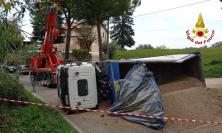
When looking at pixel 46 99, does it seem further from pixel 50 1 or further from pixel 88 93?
pixel 50 1

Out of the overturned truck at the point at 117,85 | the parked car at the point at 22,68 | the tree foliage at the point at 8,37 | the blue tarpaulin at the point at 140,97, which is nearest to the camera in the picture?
the tree foliage at the point at 8,37

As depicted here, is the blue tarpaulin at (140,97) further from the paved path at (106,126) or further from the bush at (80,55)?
the bush at (80,55)

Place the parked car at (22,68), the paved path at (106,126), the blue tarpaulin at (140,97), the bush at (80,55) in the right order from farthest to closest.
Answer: the bush at (80,55)
the parked car at (22,68)
the blue tarpaulin at (140,97)
the paved path at (106,126)

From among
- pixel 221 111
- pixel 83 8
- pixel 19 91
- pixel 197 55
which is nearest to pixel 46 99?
pixel 19 91

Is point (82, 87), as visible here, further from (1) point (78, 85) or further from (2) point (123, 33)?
(2) point (123, 33)

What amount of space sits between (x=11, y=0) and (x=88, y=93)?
23.5ft

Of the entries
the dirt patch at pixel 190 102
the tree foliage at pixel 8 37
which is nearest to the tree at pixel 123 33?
the dirt patch at pixel 190 102

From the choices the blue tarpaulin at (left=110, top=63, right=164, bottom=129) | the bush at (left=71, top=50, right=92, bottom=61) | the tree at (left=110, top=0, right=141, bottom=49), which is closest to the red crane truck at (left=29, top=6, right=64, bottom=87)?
the blue tarpaulin at (left=110, top=63, right=164, bottom=129)

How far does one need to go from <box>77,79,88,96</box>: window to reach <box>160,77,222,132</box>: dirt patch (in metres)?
2.46

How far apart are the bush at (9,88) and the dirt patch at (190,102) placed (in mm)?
4631

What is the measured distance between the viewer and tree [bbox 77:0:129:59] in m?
35.3

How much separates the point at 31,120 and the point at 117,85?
372 cm

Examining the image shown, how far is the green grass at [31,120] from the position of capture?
10453mm

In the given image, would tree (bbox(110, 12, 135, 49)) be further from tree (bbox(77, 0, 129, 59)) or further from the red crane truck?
the red crane truck
